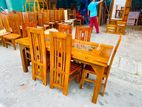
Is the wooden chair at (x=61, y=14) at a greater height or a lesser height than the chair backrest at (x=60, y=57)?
greater

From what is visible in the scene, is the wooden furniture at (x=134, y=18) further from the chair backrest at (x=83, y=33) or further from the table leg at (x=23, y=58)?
the table leg at (x=23, y=58)

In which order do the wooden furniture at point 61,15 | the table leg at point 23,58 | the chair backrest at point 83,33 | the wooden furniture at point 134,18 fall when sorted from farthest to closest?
the wooden furniture at point 134,18
the wooden furniture at point 61,15
the chair backrest at point 83,33
the table leg at point 23,58

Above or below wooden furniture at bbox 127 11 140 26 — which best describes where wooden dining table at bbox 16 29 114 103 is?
below

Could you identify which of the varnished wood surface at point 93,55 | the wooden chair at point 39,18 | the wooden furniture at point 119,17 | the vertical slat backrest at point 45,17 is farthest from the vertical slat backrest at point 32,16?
the wooden furniture at point 119,17

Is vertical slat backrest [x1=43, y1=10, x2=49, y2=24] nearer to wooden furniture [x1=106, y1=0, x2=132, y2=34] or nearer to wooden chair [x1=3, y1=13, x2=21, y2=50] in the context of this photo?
wooden chair [x1=3, y1=13, x2=21, y2=50]

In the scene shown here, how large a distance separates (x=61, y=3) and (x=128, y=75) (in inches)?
306

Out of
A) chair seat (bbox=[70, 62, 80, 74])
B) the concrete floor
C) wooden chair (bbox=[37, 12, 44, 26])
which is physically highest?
wooden chair (bbox=[37, 12, 44, 26])

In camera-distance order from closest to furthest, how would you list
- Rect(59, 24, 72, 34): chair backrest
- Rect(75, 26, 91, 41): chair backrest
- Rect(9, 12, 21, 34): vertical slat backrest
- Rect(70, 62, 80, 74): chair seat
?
Rect(70, 62, 80, 74): chair seat, Rect(75, 26, 91, 41): chair backrest, Rect(59, 24, 72, 34): chair backrest, Rect(9, 12, 21, 34): vertical slat backrest

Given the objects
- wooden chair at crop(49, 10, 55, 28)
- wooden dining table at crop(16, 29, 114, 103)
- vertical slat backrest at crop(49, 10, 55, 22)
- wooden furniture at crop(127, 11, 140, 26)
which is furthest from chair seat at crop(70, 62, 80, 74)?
wooden furniture at crop(127, 11, 140, 26)

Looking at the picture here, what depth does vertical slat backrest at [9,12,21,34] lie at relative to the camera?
403 centimetres

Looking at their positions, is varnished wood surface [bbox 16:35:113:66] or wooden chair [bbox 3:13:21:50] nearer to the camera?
varnished wood surface [bbox 16:35:113:66]

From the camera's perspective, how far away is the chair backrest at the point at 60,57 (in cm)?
168

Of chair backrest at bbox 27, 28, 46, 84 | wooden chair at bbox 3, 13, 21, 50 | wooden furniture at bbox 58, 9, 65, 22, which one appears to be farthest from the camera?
wooden furniture at bbox 58, 9, 65, 22

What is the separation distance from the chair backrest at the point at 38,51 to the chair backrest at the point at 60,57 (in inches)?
7.5
